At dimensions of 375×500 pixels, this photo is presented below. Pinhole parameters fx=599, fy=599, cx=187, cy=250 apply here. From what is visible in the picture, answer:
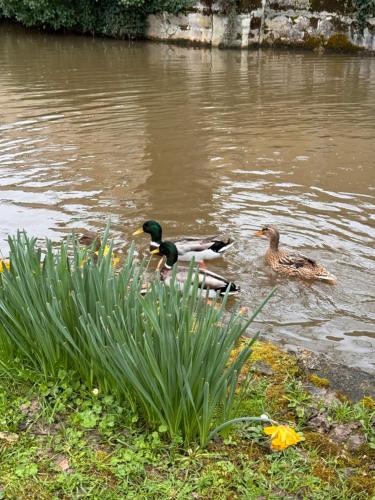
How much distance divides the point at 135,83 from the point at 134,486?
527 inches

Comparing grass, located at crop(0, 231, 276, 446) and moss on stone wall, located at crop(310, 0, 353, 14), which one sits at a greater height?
moss on stone wall, located at crop(310, 0, 353, 14)

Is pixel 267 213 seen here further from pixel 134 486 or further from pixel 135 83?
pixel 135 83

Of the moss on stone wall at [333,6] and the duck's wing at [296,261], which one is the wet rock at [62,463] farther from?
the moss on stone wall at [333,6]

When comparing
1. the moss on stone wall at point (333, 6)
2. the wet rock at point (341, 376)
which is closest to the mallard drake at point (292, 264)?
the wet rock at point (341, 376)

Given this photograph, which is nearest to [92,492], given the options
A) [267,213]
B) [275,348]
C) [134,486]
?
[134,486]

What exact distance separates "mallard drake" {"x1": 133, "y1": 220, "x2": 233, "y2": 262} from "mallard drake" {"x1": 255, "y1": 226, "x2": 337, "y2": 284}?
18.6 inches

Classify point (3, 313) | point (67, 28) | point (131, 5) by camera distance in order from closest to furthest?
point (3, 313), point (131, 5), point (67, 28)

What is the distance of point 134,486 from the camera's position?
2732 millimetres

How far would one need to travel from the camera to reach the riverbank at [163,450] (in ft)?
8.96

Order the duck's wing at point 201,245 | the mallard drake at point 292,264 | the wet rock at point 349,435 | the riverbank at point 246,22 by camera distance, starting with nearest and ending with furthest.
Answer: the wet rock at point 349,435
the mallard drake at point 292,264
the duck's wing at point 201,245
the riverbank at point 246,22

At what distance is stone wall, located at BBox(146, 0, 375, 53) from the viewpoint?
738 inches

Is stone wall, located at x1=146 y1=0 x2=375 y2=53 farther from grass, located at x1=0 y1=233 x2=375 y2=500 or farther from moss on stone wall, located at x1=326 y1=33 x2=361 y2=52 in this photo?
grass, located at x1=0 y1=233 x2=375 y2=500

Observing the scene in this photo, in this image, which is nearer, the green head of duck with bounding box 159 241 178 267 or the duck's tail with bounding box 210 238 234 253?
the green head of duck with bounding box 159 241 178 267

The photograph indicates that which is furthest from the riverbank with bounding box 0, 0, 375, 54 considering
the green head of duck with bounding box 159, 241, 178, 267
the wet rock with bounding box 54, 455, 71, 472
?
the wet rock with bounding box 54, 455, 71, 472
